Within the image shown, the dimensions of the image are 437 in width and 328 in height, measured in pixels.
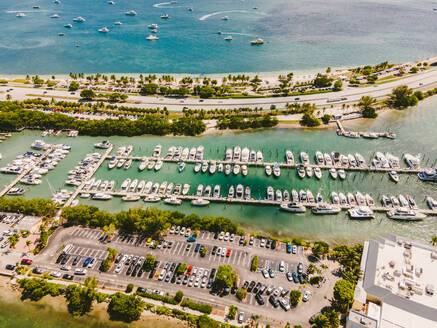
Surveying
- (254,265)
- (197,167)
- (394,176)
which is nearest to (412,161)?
(394,176)

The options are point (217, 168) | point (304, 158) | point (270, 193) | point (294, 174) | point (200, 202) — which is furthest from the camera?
point (304, 158)

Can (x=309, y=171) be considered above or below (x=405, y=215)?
above

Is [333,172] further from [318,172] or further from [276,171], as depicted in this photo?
[276,171]

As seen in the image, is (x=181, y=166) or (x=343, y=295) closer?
(x=343, y=295)

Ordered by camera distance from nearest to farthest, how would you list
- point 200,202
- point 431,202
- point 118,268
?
point 118,268 < point 431,202 < point 200,202

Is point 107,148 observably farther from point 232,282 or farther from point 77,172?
point 232,282

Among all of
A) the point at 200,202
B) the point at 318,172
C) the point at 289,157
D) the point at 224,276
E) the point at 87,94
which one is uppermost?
the point at 87,94

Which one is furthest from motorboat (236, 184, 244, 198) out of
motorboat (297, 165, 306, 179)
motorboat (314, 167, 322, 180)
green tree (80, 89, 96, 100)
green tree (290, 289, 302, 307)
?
green tree (80, 89, 96, 100)
